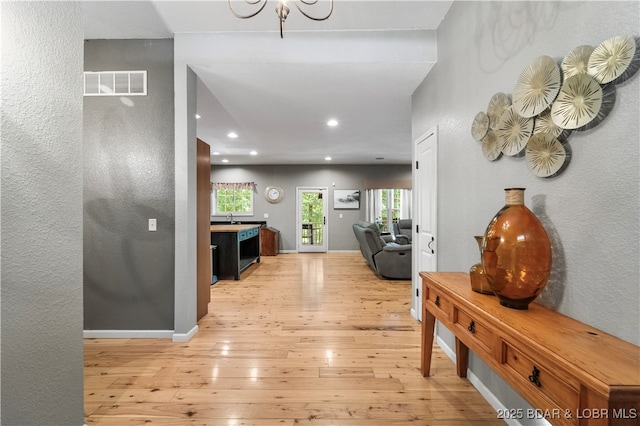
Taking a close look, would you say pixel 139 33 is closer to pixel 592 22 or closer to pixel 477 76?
pixel 477 76

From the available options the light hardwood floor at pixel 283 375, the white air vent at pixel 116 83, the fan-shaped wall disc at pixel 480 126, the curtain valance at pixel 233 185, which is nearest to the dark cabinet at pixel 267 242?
the curtain valance at pixel 233 185

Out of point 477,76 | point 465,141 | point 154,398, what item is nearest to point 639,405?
point 465,141

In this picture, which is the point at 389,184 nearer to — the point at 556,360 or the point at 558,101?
the point at 558,101

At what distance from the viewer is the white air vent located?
271 cm

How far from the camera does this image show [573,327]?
110cm

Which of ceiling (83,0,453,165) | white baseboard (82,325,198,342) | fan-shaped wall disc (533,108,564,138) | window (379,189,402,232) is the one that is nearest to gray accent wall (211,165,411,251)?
window (379,189,402,232)

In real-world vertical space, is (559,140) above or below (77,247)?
above

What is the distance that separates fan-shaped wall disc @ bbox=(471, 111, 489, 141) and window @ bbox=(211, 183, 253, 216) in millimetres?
7525

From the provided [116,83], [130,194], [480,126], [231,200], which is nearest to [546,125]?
[480,126]

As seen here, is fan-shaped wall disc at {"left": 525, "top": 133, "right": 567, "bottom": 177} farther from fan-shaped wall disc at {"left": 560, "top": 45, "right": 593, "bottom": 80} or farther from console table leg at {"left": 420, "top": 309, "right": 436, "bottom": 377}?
console table leg at {"left": 420, "top": 309, "right": 436, "bottom": 377}

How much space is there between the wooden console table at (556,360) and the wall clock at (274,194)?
24.4 ft

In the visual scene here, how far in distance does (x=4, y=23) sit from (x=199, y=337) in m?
2.60

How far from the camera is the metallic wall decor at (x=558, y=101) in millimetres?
1021

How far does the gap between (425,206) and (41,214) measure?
293 cm
